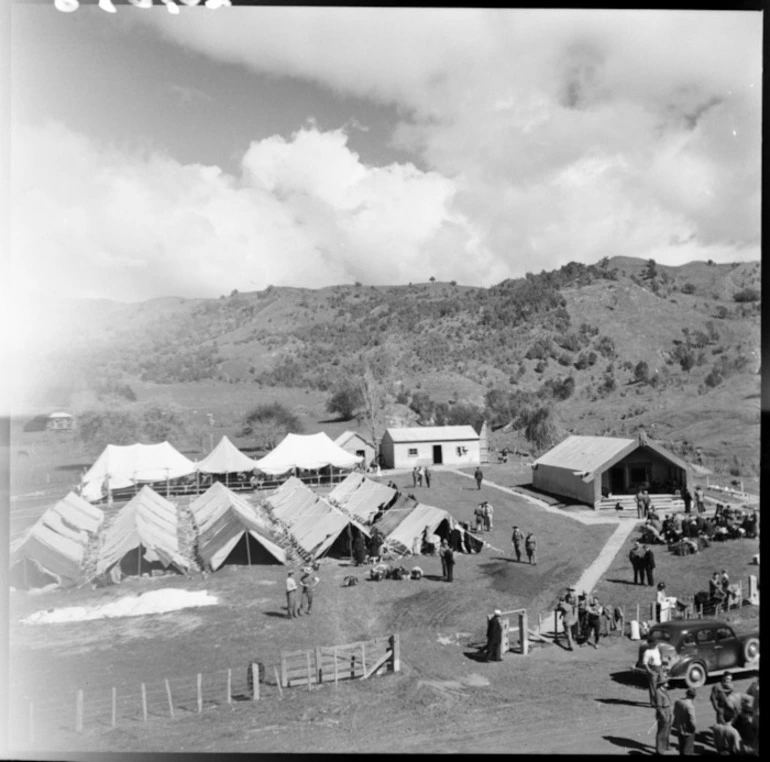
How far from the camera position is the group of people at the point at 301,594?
23.0 feet

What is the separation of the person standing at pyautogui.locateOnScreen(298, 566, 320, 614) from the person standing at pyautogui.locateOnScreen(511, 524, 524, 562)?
2.42m

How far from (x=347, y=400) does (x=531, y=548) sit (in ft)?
9.48

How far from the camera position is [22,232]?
23.4 ft

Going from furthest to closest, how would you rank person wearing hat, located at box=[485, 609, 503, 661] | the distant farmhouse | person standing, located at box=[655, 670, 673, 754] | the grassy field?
the distant farmhouse < person wearing hat, located at box=[485, 609, 503, 661] < the grassy field < person standing, located at box=[655, 670, 673, 754]

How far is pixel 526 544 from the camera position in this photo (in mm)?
7531

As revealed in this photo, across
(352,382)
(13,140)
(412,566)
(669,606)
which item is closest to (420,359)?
(352,382)

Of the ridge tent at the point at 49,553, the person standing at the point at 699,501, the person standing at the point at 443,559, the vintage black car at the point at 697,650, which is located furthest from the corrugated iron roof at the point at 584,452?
the ridge tent at the point at 49,553

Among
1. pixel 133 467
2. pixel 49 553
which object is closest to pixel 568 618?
pixel 133 467

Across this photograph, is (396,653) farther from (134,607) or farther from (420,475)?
(134,607)

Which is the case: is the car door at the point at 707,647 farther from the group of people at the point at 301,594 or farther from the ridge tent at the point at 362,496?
the group of people at the point at 301,594

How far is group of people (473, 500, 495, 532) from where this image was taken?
25.8 ft

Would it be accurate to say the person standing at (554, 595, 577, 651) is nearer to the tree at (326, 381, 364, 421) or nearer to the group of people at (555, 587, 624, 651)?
the group of people at (555, 587, 624, 651)

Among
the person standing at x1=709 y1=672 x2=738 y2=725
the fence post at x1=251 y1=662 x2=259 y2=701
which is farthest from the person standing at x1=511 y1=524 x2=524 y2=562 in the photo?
the fence post at x1=251 y1=662 x2=259 y2=701

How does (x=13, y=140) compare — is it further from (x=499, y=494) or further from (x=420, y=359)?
(x=499, y=494)
